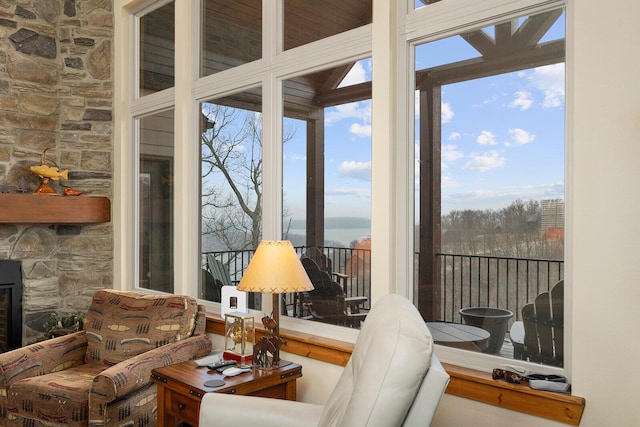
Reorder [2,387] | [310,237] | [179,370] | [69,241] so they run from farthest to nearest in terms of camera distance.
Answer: [69,241] → [310,237] → [2,387] → [179,370]

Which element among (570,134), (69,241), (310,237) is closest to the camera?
(570,134)

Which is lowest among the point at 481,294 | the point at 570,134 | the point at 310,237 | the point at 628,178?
the point at 481,294

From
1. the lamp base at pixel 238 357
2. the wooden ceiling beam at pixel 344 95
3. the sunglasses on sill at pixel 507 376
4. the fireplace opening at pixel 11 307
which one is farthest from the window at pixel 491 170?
the fireplace opening at pixel 11 307

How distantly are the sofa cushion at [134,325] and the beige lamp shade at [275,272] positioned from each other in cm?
78

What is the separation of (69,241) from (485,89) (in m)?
3.59

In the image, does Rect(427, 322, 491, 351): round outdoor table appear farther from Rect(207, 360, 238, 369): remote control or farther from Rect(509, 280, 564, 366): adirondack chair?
Rect(207, 360, 238, 369): remote control

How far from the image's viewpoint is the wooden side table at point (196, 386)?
223 cm

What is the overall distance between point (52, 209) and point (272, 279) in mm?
2535

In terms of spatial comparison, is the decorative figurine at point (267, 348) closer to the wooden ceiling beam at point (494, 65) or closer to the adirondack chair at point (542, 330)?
the adirondack chair at point (542, 330)

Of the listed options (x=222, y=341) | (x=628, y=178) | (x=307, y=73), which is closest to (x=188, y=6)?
(x=307, y=73)

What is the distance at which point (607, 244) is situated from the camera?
1.76m

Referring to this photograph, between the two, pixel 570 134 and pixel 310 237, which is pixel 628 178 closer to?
pixel 570 134

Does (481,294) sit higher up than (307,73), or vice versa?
(307,73)

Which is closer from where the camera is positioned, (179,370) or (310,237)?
(179,370)
